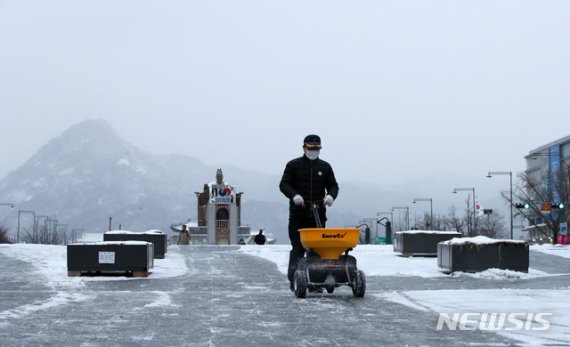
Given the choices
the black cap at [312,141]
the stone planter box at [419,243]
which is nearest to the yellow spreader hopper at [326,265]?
the black cap at [312,141]

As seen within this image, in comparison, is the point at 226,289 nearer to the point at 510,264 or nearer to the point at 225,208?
the point at 510,264

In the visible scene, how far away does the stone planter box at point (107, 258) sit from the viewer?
19172mm

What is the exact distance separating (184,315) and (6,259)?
16822 millimetres

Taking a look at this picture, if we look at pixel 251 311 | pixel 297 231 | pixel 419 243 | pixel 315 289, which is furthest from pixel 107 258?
pixel 419 243

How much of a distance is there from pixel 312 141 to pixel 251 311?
3387 mm

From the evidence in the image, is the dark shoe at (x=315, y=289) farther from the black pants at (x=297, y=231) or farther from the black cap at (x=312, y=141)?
the black cap at (x=312, y=141)

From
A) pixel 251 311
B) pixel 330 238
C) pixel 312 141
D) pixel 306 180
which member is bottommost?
pixel 251 311

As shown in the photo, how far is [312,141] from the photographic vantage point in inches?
508

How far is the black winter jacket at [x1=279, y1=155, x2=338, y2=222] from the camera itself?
12.8 metres

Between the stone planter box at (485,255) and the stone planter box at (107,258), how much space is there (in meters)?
6.85

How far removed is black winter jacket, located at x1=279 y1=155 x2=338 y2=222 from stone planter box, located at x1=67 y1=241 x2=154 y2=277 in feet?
23.8

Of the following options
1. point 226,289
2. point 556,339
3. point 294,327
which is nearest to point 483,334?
point 556,339

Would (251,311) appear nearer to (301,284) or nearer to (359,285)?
(301,284)

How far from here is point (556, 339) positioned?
7.63 metres
